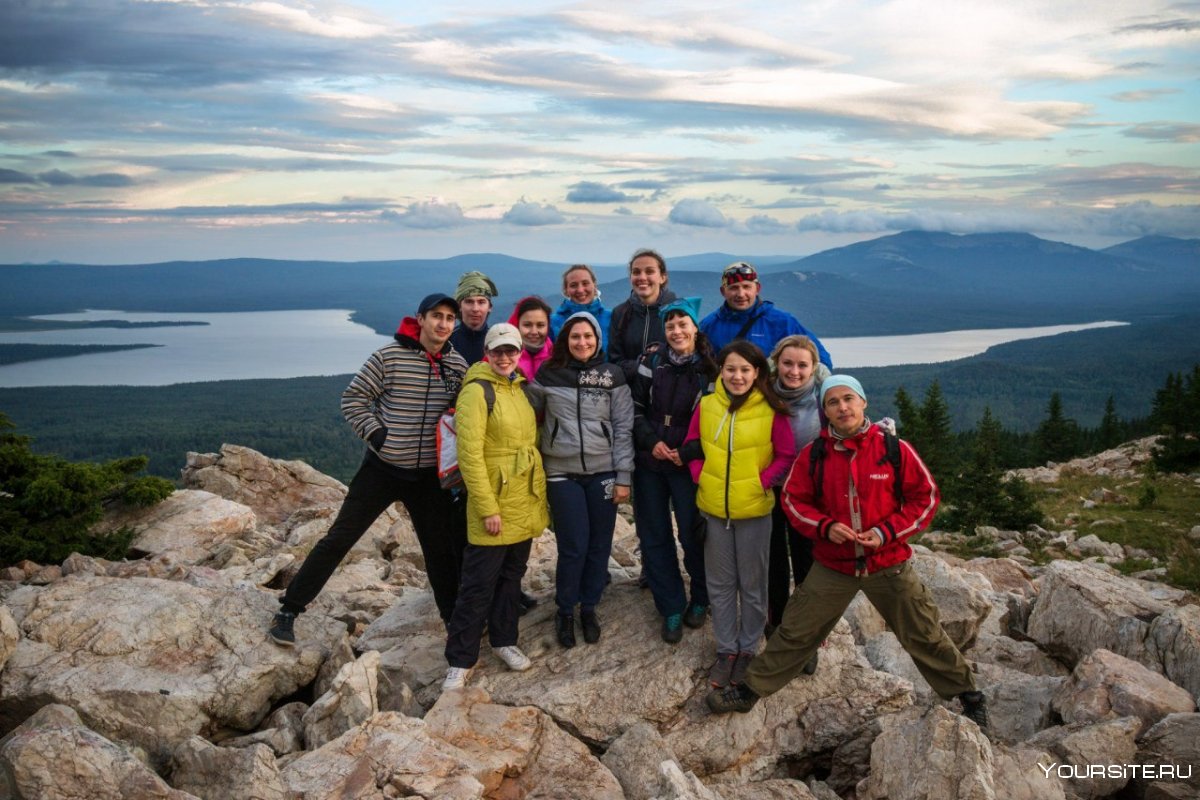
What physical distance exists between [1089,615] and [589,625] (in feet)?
18.4

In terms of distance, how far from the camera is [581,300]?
7.44m

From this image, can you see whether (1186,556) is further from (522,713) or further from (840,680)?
(522,713)

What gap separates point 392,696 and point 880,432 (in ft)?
14.6

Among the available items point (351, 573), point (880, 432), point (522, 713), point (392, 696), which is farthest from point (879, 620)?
point (351, 573)

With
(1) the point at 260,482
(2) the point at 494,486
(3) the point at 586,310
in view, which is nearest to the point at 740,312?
(3) the point at 586,310

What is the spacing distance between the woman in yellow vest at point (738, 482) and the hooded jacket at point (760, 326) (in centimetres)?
67

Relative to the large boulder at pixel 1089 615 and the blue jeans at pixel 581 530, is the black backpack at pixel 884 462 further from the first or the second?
the large boulder at pixel 1089 615

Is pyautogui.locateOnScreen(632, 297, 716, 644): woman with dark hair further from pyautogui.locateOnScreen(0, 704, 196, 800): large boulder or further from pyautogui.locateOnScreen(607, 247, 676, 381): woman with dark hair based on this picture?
pyautogui.locateOnScreen(0, 704, 196, 800): large boulder

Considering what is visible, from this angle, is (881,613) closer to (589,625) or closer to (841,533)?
(841,533)

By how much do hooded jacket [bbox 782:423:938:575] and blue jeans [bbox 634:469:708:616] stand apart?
1.09 meters

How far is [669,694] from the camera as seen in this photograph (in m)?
6.30

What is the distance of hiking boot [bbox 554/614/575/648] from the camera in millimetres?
6898

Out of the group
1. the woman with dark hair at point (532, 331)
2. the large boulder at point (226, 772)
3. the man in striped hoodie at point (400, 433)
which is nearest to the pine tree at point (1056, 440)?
the woman with dark hair at point (532, 331)

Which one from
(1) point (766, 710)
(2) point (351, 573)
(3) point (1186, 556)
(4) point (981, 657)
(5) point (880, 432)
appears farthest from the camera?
(3) point (1186, 556)
